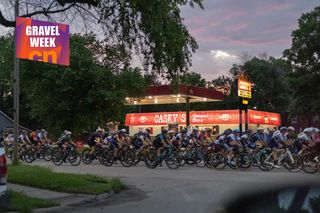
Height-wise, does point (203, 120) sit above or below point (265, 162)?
above

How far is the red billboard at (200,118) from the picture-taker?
4688 centimetres

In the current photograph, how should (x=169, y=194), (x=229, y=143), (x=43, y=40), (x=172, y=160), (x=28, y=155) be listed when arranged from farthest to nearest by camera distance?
(x=28, y=155) < (x=172, y=160) < (x=229, y=143) < (x=43, y=40) < (x=169, y=194)

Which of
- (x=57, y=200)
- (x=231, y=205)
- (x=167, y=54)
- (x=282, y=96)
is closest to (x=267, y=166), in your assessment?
(x=167, y=54)

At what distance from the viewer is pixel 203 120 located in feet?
158

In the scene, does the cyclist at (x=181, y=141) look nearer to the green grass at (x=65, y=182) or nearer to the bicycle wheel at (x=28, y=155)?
the bicycle wheel at (x=28, y=155)

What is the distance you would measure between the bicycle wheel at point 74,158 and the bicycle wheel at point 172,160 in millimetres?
4966

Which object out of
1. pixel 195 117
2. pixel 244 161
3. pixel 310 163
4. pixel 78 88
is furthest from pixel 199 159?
pixel 195 117

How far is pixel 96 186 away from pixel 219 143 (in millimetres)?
9814

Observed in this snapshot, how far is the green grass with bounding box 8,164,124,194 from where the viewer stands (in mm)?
12945

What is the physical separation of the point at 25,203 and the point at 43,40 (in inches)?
218

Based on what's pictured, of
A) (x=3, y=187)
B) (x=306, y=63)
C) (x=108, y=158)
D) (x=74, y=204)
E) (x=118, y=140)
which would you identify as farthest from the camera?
(x=306, y=63)

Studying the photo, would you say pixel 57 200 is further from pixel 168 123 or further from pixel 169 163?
pixel 168 123

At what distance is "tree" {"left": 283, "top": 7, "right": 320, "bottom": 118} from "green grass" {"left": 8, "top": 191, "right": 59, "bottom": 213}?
43908mm

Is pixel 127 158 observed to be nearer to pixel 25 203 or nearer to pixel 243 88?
pixel 243 88
